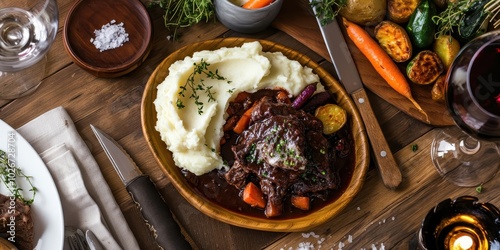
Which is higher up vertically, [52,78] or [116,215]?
[52,78]

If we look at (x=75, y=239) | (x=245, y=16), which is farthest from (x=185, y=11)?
(x=75, y=239)

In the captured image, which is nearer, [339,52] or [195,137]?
[195,137]

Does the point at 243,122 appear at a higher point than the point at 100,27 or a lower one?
lower

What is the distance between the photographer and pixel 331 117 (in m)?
2.93

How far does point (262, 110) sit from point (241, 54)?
258 mm

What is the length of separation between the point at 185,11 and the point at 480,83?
1288 mm

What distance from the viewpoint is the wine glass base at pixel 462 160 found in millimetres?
3055

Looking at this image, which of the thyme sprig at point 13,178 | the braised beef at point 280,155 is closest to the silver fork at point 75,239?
the thyme sprig at point 13,178

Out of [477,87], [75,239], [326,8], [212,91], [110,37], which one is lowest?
[75,239]

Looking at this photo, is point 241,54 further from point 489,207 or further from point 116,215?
point 489,207

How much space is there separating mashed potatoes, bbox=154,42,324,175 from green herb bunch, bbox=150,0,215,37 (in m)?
0.19

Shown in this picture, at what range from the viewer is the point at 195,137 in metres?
2.72

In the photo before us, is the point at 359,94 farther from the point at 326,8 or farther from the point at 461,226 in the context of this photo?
the point at 461,226

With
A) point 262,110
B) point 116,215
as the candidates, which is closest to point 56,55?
point 116,215
